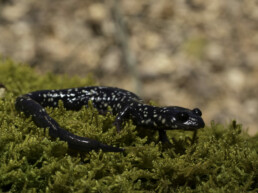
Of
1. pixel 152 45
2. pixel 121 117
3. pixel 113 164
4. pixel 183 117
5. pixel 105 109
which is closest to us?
pixel 113 164

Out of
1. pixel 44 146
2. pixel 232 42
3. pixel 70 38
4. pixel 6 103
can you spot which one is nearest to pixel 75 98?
pixel 6 103

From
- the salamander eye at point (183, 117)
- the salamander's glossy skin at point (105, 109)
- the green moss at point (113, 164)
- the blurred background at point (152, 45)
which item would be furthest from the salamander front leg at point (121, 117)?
the blurred background at point (152, 45)

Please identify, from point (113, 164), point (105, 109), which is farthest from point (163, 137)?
point (105, 109)

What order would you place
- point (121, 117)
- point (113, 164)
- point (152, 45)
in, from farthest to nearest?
point (152, 45), point (121, 117), point (113, 164)

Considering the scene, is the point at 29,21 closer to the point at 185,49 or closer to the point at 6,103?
the point at 185,49

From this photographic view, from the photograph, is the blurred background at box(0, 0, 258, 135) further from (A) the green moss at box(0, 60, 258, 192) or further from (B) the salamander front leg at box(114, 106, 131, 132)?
(A) the green moss at box(0, 60, 258, 192)

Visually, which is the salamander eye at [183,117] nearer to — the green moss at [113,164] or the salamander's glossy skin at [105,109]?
the salamander's glossy skin at [105,109]

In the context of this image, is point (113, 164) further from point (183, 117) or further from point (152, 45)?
point (152, 45)
